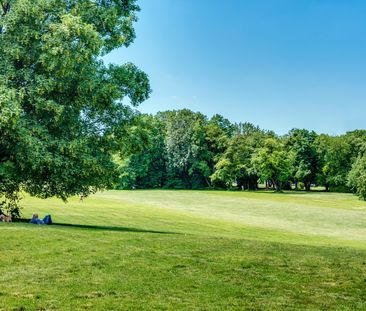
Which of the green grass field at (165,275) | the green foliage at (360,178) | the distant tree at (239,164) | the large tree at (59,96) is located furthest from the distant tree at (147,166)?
the green grass field at (165,275)

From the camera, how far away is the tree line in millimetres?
123000

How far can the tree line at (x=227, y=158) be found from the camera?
123 meters

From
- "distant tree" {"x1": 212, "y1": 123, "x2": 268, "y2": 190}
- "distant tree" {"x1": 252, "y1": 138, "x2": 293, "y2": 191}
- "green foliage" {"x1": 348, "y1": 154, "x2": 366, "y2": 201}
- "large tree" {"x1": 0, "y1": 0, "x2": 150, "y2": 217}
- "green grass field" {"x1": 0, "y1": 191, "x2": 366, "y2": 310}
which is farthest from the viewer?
"distant tree" {"x1": 212, "y1": 123, "x2": 268, "y2": 190}

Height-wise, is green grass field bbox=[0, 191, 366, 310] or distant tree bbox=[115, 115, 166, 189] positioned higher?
distant tree bbox=[115, 115, 166, 189]

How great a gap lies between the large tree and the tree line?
8985 cm

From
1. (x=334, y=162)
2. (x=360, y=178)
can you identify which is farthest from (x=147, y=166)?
(x=360, y=178)

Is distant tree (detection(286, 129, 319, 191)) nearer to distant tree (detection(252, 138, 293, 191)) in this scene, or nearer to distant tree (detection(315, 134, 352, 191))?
distant tree (detection(315, 134, 352, 191))

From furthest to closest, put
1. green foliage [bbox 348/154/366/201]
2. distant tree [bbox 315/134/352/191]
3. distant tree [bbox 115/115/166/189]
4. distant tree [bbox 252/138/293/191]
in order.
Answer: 1. distant tree [bbox 315/134/352/191]
2. distant tree [bbox 115/115/166/189]
3. distant tree [bbox 252/138/293/191]
4. green foliage [bbox 348/154/366/201]

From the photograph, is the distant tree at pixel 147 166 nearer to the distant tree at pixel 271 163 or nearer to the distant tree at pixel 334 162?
the distant tree at pixel 271 163

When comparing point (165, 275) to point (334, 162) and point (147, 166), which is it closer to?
point (147, 166)

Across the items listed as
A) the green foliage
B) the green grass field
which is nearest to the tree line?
the green foliage

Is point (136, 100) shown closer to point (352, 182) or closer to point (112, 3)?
point (112, 3)

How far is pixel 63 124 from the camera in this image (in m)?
25.8

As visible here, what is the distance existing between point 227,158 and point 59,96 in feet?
326
